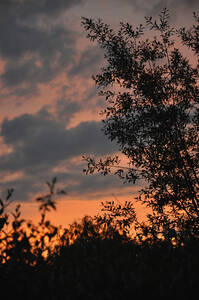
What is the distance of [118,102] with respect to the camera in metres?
15.1

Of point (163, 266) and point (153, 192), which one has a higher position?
point (153, 192)

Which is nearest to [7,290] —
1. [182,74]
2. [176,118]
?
[176,118]

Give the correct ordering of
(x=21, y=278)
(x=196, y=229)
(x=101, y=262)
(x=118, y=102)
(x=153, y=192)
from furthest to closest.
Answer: (x=118, y=102) < (x=153, y=192) < (x=196, y=229) < (x=101, y=262) < (x=21, y=278)

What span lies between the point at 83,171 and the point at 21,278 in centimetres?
920

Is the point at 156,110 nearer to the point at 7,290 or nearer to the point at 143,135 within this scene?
the point at 143,135

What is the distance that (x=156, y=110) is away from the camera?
1461cm

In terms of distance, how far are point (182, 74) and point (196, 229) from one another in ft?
23.8

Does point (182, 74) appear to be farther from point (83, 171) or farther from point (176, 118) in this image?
point (83, 171)

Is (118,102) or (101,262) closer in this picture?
(101,262)

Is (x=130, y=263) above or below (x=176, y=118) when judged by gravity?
below

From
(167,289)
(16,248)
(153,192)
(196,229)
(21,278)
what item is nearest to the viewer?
(167,289)

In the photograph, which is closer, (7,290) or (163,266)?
(7,290)

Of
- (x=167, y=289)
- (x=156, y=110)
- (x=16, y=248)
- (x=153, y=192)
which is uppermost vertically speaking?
(x=156, y=110)

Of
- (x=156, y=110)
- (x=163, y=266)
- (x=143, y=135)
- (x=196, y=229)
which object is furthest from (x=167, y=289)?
(x=156, y=110)
